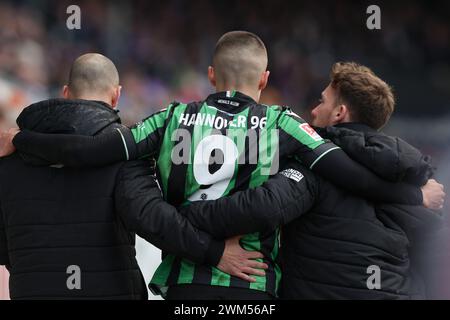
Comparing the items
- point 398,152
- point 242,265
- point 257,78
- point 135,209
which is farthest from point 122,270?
point 398,152

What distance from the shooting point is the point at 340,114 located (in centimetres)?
294

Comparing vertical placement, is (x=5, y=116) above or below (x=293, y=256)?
above

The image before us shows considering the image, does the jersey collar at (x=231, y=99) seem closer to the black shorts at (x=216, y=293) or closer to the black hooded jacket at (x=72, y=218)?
the black hooded jacket at (x=72, y=218)

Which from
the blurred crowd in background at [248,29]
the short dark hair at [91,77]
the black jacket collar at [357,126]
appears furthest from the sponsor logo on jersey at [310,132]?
the blurred crowd in background at [248,29]

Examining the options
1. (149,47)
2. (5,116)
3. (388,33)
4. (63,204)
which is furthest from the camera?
(388,33)

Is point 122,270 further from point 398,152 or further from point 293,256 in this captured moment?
point 398,152

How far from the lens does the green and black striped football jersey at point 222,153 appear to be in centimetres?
268

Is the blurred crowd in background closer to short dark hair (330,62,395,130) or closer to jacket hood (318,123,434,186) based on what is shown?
short dark hair (330,62,395,130)

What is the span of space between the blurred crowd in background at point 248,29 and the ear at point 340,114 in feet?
15.5

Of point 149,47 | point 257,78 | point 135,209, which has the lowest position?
point 135,209

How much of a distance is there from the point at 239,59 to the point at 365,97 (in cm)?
52

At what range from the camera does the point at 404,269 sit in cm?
274

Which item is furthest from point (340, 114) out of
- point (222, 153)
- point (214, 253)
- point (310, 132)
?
point (214, 253)

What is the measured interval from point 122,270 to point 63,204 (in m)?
0.34
